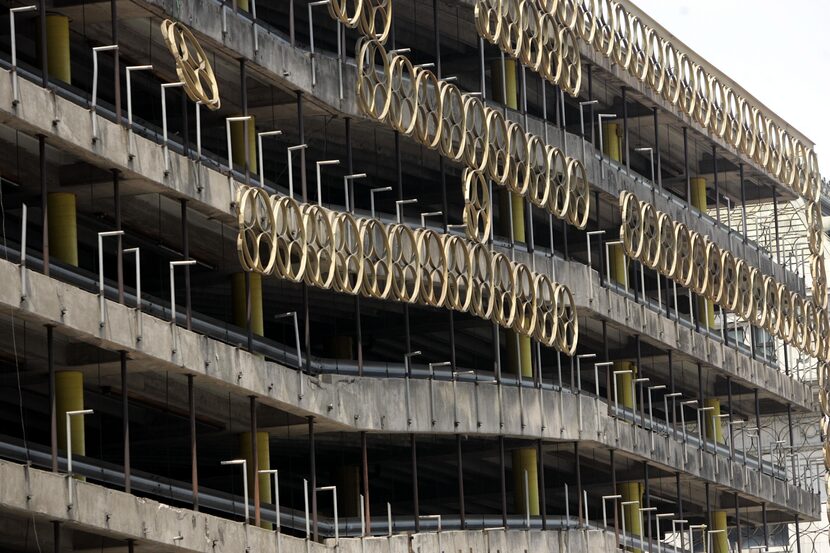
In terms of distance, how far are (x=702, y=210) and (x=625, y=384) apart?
9767mm

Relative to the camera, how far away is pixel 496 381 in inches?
2205

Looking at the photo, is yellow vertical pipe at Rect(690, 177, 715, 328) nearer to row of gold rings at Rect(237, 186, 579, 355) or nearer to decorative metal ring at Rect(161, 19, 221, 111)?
row of gold rings at Rect(237, 186, 579, 355)

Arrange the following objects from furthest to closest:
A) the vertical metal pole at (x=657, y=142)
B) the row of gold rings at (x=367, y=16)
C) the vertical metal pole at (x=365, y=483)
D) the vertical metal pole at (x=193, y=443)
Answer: the vertical metal pole at (x=657, y=142) < the row of gold rings at (x=367, y=16) < the vertical metal pole at (x=365, y=483) < the vertical metal pole at (x=193, y=443)

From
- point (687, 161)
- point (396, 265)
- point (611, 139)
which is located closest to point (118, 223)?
point (396, 265)

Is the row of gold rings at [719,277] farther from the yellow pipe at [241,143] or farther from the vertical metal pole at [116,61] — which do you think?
the vertical metal pole at [116,61]

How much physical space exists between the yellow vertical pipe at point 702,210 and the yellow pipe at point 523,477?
14.7m

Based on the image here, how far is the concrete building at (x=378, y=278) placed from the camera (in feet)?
Answer: 142

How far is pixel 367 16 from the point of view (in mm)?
52719

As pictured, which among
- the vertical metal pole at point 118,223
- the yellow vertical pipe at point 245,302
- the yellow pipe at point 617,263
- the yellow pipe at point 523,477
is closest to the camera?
the vertical metal pole at point 118,223

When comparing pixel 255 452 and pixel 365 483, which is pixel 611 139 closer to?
pixel 365 483

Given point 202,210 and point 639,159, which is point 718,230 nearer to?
point 639,159

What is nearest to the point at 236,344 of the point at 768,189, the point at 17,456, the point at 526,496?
the point at 17,456

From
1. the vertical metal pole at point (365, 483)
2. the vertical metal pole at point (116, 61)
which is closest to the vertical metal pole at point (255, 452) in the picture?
the vertical metal pole at point (365, 483)

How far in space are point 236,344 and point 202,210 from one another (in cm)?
300
